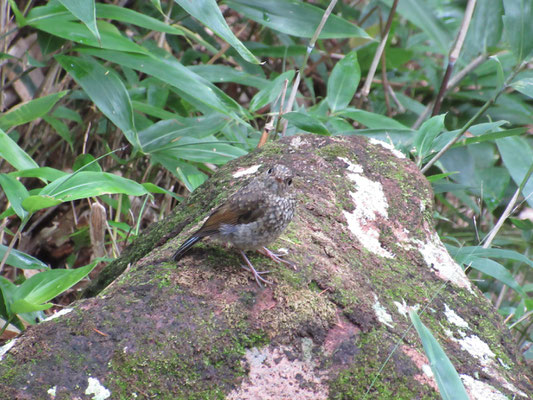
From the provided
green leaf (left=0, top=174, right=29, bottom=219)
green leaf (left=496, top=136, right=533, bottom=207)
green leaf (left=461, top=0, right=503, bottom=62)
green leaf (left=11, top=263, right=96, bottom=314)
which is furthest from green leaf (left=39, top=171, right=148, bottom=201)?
green leaf (left=461, top=0, right=503, bottom=62)

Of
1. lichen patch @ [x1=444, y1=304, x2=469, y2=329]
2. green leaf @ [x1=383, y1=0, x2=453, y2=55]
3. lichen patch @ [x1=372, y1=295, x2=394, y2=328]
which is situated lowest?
lichen patch @ [x1=444, y1=304, x2=469, y2=329]

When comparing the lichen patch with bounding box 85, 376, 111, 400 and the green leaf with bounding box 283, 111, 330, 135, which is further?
the green leaf with bounding box 283, 111, 330, 135

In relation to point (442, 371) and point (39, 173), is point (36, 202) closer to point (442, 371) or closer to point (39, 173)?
point (39, 173)

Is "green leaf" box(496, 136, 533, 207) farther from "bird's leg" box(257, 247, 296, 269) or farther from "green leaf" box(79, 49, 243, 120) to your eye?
"bird's leg" box(257, 247, 296, 269)

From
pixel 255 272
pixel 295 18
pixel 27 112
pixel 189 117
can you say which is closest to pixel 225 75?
pixel 189 117

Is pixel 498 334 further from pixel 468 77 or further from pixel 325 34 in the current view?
pixel 468 77

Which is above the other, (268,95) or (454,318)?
(268,95)

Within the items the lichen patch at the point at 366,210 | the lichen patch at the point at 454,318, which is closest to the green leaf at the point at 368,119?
the lichen patch at the point at 366,210

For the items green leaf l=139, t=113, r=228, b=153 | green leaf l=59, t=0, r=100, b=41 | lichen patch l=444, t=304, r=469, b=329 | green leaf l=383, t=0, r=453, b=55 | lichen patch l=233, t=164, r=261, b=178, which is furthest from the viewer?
green leaf l=383, t=0, r=453, b=55
